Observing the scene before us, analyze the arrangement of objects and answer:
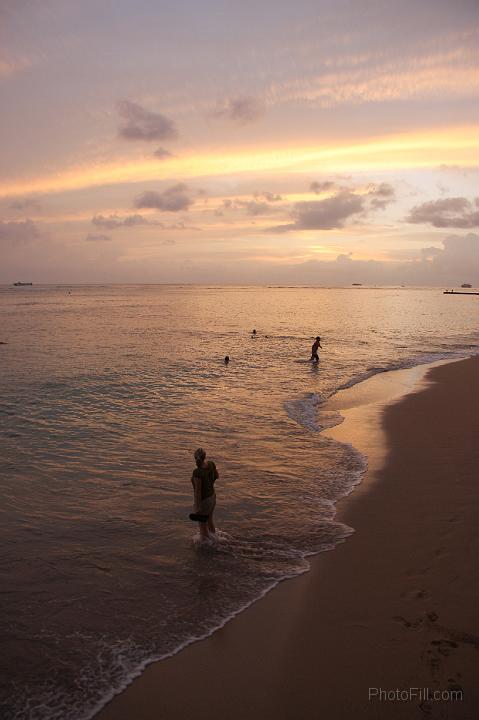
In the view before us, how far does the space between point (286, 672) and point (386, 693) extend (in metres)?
1.15

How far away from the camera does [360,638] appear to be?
20.1 ft

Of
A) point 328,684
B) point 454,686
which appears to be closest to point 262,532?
point 328,684

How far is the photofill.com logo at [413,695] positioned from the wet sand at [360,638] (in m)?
0.02

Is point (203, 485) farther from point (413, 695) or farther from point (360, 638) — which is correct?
point (413, 695)

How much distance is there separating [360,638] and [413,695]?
972mm

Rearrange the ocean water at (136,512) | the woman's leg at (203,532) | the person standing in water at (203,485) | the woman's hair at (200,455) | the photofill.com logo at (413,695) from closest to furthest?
the photofill.com logo at (413,695) → the ocean water at (136,512) → the woman's hair at (200,455) → the person standing in water at (203,485) → the woman's leg at (203,532)

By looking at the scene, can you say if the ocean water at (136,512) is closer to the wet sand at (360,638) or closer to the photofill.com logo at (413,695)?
the wet sand at (360,638)

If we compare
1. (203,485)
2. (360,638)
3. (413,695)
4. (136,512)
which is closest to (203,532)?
(203,485)

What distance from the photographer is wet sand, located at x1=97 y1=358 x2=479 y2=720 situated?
521 cm

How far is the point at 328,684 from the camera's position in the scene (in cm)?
546

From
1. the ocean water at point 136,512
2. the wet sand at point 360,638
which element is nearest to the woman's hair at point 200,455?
the ocean water at point 136,512

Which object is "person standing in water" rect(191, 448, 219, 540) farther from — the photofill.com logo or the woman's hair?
the photofill.com logo

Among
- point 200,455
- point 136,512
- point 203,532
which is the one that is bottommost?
point 136,512

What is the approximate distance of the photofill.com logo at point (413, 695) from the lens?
5.13 meters
